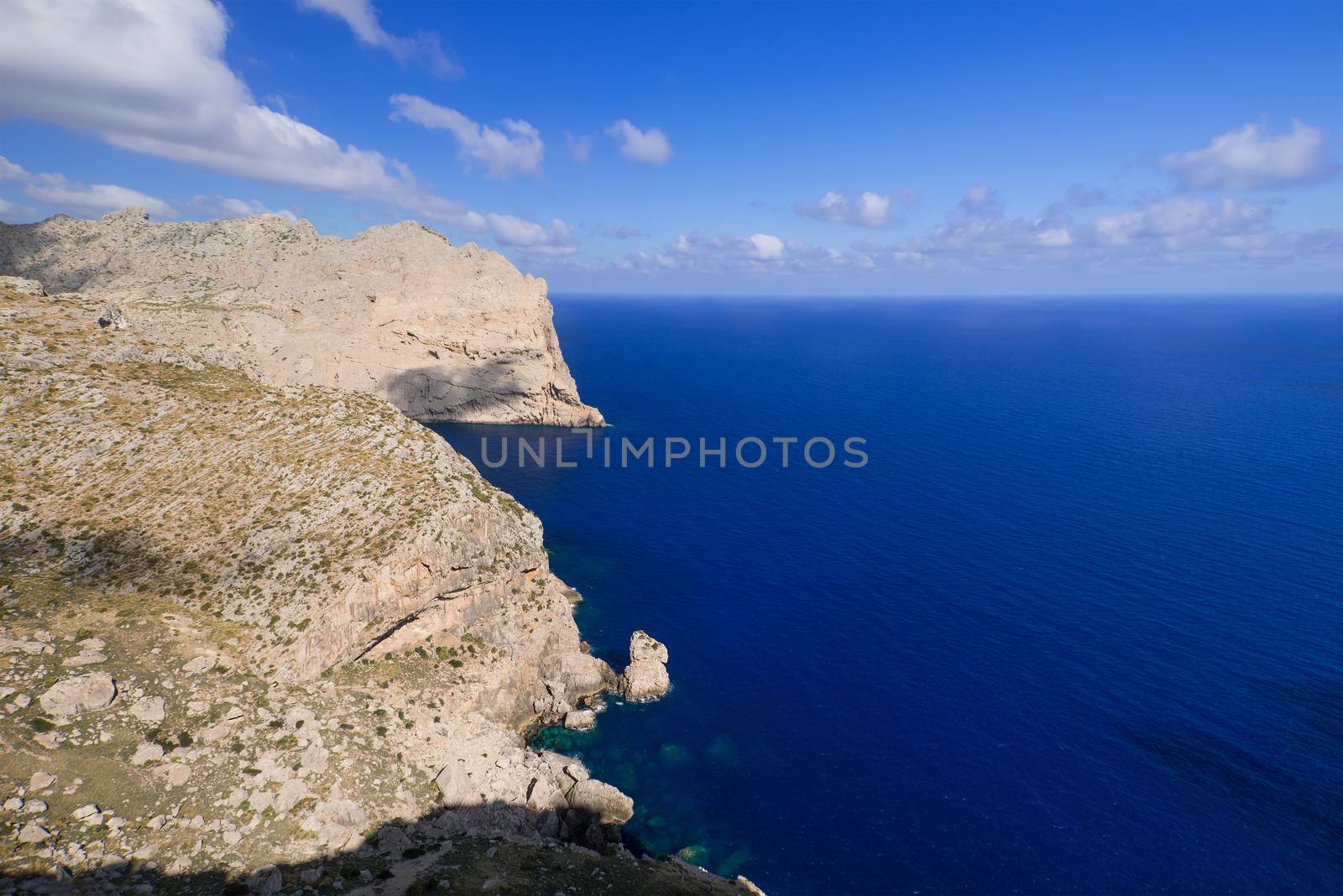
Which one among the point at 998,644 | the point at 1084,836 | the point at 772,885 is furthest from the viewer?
the point at 998,644

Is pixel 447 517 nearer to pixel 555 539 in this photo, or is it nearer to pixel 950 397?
pixel 555 539

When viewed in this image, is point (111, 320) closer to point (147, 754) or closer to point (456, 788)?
point (147, 754)

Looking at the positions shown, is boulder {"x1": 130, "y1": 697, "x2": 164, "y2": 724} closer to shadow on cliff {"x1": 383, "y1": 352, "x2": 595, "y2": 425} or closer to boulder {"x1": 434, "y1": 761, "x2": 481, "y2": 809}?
boulder {"x1": 434, "y1": 761, "x2": 481, "y2": 809}

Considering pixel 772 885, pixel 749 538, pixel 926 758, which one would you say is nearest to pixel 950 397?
pixel 749 538

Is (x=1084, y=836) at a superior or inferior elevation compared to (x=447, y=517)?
inferior

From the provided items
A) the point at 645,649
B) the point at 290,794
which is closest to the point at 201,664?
the point at 290,794

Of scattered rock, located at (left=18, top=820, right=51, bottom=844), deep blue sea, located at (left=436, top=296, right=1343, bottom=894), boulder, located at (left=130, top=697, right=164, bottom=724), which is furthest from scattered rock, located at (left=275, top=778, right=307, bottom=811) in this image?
deep blue sea, located at (left=436, top=296, right=1343, bottom=894)

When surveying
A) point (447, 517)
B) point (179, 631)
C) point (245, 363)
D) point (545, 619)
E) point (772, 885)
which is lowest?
point (772, 885)
